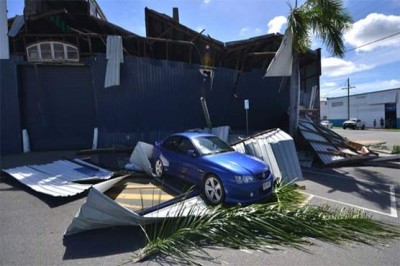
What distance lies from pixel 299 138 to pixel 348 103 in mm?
54549

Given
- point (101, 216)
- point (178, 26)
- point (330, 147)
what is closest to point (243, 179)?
point (101, 216)

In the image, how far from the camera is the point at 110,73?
13.2 meters

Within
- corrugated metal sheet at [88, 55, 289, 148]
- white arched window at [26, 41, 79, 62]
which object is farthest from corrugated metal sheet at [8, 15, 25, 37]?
corrugated metal sheet at [88, 55, 289, 148]

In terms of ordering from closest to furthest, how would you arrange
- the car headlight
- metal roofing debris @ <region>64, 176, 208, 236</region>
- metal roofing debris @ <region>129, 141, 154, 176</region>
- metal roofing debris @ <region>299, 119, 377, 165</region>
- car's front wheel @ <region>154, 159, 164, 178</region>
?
metal roofing debris @ <region>64, 176, 208, 236</region>, the car headlight, car's front wheel @ <region>154, 159, 164, 178</region>, metal roofing debris @ <region>129, 141, 154, 176</region>, metal roofing debris @ <region>299, 119, 377, 165</region>

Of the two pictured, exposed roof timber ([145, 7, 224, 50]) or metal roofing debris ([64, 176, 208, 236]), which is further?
exposed roof timber ([145, 7, 224, 50])

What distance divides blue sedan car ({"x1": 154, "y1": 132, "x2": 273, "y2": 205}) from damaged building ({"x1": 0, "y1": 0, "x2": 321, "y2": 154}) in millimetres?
5626

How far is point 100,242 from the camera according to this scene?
16.2 feet

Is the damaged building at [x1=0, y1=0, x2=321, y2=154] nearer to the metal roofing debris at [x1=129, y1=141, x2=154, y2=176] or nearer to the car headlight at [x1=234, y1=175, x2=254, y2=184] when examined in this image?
the metal roofing debris at [x1=129, y1=141, x2=154, y2=176]

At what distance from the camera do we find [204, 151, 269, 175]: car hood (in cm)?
656

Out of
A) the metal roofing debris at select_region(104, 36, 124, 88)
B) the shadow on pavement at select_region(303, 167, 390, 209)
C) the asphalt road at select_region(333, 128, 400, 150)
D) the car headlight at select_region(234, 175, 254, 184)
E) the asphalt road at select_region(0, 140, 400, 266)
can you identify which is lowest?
the asphalt road at select_region(333, 128, 400, 150)

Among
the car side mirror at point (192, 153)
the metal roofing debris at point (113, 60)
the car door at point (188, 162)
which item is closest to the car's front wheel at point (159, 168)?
the car door at point (188, 162)

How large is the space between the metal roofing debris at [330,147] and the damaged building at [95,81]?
4.47m

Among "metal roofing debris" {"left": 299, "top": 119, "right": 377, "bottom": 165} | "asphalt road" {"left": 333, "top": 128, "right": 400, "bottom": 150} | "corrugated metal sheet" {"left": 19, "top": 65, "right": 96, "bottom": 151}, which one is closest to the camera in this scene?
"metal roofing debris" {"left": 299, "top": 119, "right": 377, "bottom": 165}

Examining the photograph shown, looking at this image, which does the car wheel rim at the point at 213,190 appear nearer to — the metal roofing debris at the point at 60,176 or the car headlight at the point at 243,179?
the car headlight at the point at 243,179
